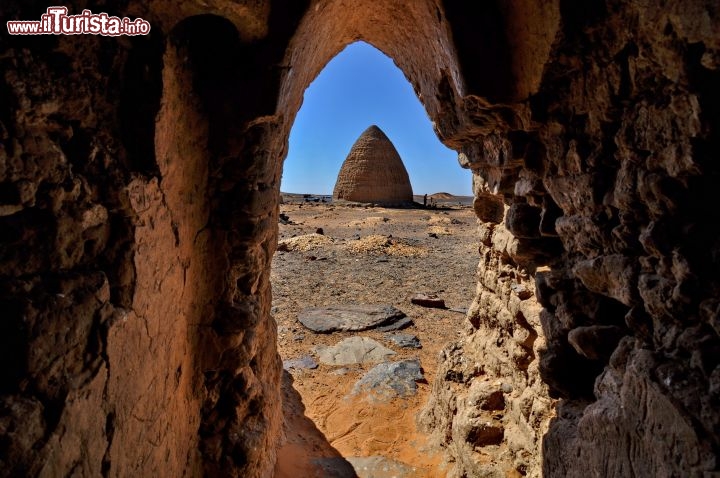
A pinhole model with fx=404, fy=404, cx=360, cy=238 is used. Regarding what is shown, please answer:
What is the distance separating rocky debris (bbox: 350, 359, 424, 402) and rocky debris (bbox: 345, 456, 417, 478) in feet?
2.81

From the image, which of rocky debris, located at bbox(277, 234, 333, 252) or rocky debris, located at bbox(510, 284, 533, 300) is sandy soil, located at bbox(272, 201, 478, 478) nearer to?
rocky debris, located at bbox(277, 234, 333, 252)

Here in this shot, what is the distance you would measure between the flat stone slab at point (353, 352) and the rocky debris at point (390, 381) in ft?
0.94

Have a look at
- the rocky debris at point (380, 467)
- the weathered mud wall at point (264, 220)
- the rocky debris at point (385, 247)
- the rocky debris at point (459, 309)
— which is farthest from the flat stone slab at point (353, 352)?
the rocky debris at point (385, 247)

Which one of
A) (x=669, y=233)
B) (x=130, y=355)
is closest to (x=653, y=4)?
(x=669, y=233)

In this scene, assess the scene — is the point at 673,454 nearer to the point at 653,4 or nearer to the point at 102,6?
the point at 653,4

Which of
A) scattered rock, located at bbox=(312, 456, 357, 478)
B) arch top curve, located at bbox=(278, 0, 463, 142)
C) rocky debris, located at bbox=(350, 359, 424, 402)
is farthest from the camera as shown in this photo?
rocky debris, located at bbox=(350, 359, 424, 402)

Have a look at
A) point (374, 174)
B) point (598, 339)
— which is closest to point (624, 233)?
point (598, 339)

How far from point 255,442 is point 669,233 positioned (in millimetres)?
2383

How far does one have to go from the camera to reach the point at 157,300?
180cm

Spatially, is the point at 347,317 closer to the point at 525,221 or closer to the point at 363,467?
the point at 363,467

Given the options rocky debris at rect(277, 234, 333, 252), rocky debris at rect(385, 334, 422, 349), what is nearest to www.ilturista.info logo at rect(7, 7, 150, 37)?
rocky debris at rect(385, 334, 422, 349)

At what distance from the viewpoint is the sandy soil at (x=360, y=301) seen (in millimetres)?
3760

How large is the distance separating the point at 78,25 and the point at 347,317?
18.1ft

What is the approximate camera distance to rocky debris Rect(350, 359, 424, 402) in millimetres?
4492
